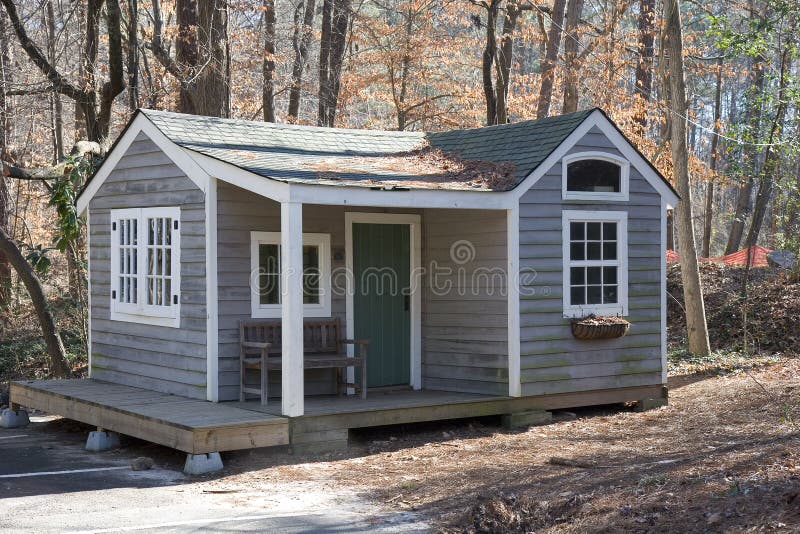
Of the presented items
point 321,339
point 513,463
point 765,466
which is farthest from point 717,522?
point 321,339

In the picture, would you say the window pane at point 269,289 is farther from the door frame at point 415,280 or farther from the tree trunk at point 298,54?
the tree trunk at point 298,54

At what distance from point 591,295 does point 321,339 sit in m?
3.15

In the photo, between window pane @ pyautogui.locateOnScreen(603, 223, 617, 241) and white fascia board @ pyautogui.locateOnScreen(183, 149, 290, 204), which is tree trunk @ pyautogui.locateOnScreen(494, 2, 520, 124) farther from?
white fascia board @ pyautogui.locateOnScreen(183, 149, 290, 204)

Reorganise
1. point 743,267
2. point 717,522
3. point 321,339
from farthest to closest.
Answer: point 743,267
point 321,339
point 717,522

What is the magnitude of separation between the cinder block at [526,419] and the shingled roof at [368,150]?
2.49 metres

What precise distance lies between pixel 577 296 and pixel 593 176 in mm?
1399

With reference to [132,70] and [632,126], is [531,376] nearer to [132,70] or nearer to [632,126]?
[132,70]

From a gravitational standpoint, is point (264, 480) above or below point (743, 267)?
below

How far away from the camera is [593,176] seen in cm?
1084

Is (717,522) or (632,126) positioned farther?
(632,126)

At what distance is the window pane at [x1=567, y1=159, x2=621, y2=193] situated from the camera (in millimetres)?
10680

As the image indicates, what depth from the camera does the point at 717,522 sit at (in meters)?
5.47

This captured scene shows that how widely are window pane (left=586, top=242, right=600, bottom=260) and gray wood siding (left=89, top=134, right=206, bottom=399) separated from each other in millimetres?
4348

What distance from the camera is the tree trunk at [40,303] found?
13.9 metres
